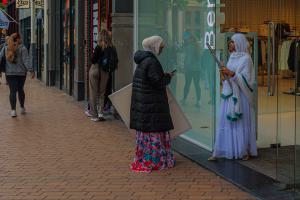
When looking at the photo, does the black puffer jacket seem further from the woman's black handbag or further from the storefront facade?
the woman's black handbag

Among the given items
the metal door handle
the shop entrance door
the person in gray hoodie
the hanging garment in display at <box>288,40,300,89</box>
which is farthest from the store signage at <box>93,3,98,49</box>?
the hanging garment in display at <box>288,40,300,89</box>

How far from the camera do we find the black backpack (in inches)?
450

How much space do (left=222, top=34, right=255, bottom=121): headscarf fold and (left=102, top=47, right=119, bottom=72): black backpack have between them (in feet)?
13.5

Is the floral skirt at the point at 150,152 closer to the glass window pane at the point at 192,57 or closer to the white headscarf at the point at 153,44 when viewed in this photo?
the white headscarf at the point at 153,44

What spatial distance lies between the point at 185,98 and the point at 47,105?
6185 millimetres

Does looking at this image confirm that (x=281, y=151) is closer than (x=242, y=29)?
Yes

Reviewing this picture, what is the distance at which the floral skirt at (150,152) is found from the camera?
7.34 meters

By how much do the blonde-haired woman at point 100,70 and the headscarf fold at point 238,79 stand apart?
4172mm

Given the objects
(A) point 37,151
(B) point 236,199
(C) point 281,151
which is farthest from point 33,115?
(B) point 236,199

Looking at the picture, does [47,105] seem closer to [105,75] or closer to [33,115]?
[33,115]

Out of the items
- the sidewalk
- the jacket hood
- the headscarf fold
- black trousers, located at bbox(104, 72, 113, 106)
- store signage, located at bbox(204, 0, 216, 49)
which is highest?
store signage, located at bbox(204, 0, 216, 49)

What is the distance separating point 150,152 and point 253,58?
234cm

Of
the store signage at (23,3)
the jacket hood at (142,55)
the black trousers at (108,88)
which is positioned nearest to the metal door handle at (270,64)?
the jacket hood at (142,55)

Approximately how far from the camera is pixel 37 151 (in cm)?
859
